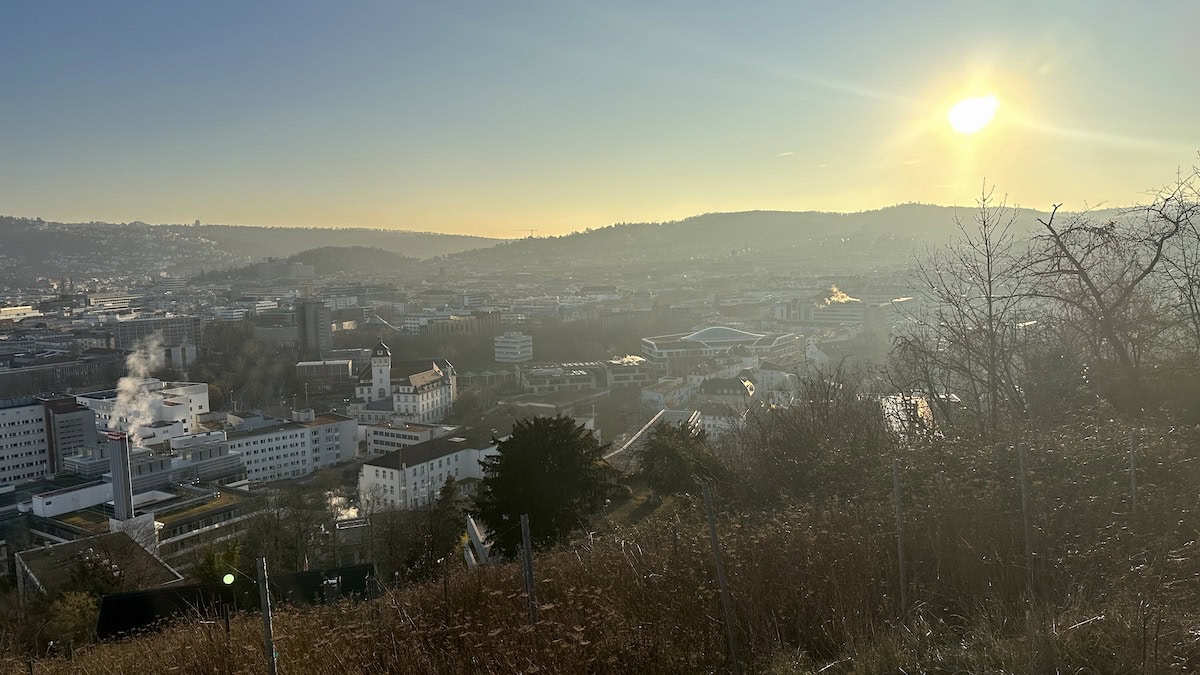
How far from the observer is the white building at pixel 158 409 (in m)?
15.9

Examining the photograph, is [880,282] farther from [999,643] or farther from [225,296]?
[225,296]

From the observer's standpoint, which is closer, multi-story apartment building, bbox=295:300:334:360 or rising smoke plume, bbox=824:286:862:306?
rising smoke plume, bbox=824:286:862:306

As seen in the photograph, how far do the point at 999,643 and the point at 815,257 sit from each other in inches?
1797

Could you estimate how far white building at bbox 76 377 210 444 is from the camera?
1589 cm

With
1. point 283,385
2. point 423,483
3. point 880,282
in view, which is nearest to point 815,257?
point 880,282

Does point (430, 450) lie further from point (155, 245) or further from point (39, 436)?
point (155, 245)

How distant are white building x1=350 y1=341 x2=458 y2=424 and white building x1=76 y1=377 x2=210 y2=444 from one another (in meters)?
3.73

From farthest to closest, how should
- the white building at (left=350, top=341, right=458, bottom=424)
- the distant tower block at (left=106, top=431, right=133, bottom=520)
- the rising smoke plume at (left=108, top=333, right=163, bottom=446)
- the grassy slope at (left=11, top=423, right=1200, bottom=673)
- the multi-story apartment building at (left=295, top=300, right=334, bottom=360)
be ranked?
1. the multi-story apartment building at (left=295, top=300, right=334, bottom=360)
2. the white building at (left=350, top=341, right=458, bottom=424)
3. the rising smoke plume at (left=108, top=333, right=163, bottom=446)
4. the distant tower block at (left=106, top=431, right=133, bottom=520)
5. the grassy slope at (left=11, top=423, right=1200, bottom=673)

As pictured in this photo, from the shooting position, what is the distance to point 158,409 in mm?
17516

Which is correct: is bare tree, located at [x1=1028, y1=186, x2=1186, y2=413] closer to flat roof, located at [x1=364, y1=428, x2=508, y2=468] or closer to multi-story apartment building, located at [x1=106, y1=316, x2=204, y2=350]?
flat roof, located at [x1=364, y1=428, x2=508, y2=468]

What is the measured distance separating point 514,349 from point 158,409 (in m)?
11.3

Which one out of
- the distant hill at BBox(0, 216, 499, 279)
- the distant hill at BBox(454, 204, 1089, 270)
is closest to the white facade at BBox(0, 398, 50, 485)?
the distant hill at BBox(454, 204, 1089, 270)

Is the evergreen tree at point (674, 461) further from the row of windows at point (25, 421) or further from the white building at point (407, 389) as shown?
the row of windows at point (25, 421)

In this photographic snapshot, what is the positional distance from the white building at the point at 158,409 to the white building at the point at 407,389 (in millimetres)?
3734
